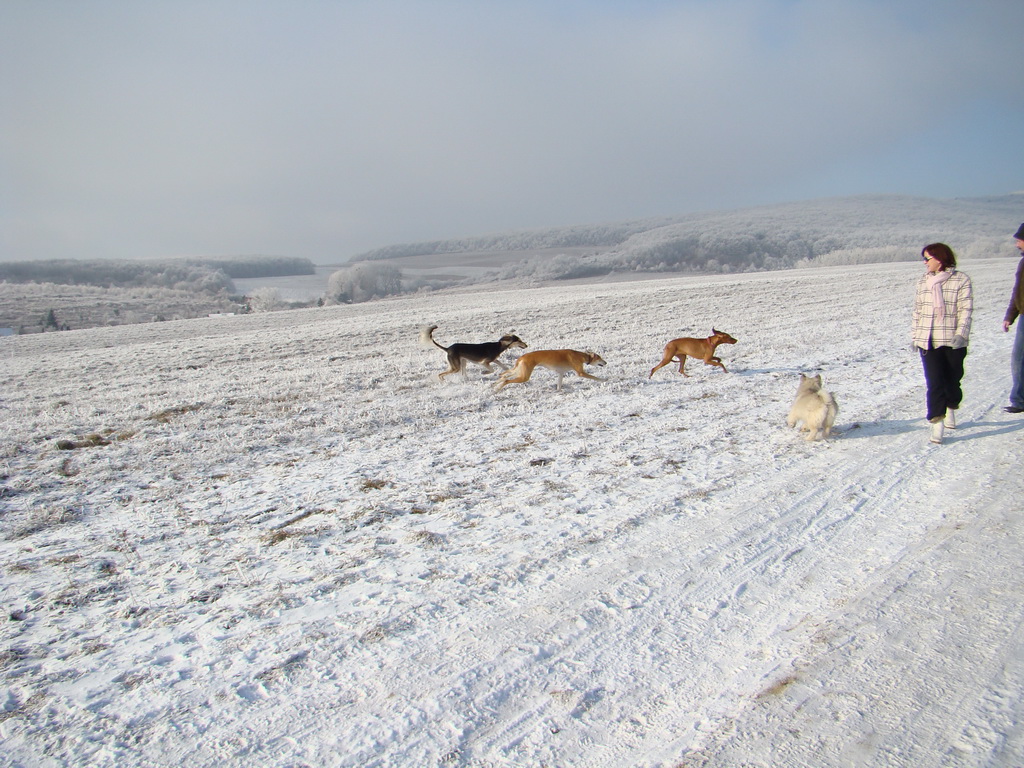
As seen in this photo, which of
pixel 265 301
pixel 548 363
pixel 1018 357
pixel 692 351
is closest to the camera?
pixel 1018 357

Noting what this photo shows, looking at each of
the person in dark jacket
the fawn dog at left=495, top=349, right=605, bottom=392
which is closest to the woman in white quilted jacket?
the person in dark jacket

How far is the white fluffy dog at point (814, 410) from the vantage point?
6.86 meters

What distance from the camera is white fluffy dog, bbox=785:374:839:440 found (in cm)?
686

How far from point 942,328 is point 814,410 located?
1.54 metres

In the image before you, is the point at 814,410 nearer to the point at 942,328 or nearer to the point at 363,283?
the point at 942,328

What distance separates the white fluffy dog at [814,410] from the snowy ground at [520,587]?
0.68 feet

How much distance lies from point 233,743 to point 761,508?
14.0 ft

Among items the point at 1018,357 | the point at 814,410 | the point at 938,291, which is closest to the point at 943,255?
A: the point at 938,291

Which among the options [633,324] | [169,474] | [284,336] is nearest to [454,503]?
[169,474]

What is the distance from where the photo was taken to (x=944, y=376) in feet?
21.6

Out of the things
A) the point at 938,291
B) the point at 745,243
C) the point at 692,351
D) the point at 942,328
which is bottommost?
the point at 692,351

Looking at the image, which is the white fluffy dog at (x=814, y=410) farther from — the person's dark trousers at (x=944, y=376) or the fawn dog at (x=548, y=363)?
the fawn dog at (x=548, y=363)

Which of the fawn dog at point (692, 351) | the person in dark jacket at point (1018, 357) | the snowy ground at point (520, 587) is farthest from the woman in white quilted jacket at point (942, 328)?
the fawn dog at point (692, 351)

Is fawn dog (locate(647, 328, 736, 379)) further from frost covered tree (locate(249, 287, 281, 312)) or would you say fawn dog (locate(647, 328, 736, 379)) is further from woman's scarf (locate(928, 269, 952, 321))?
frost covered tree (locate(249, 287, 281, 312))
